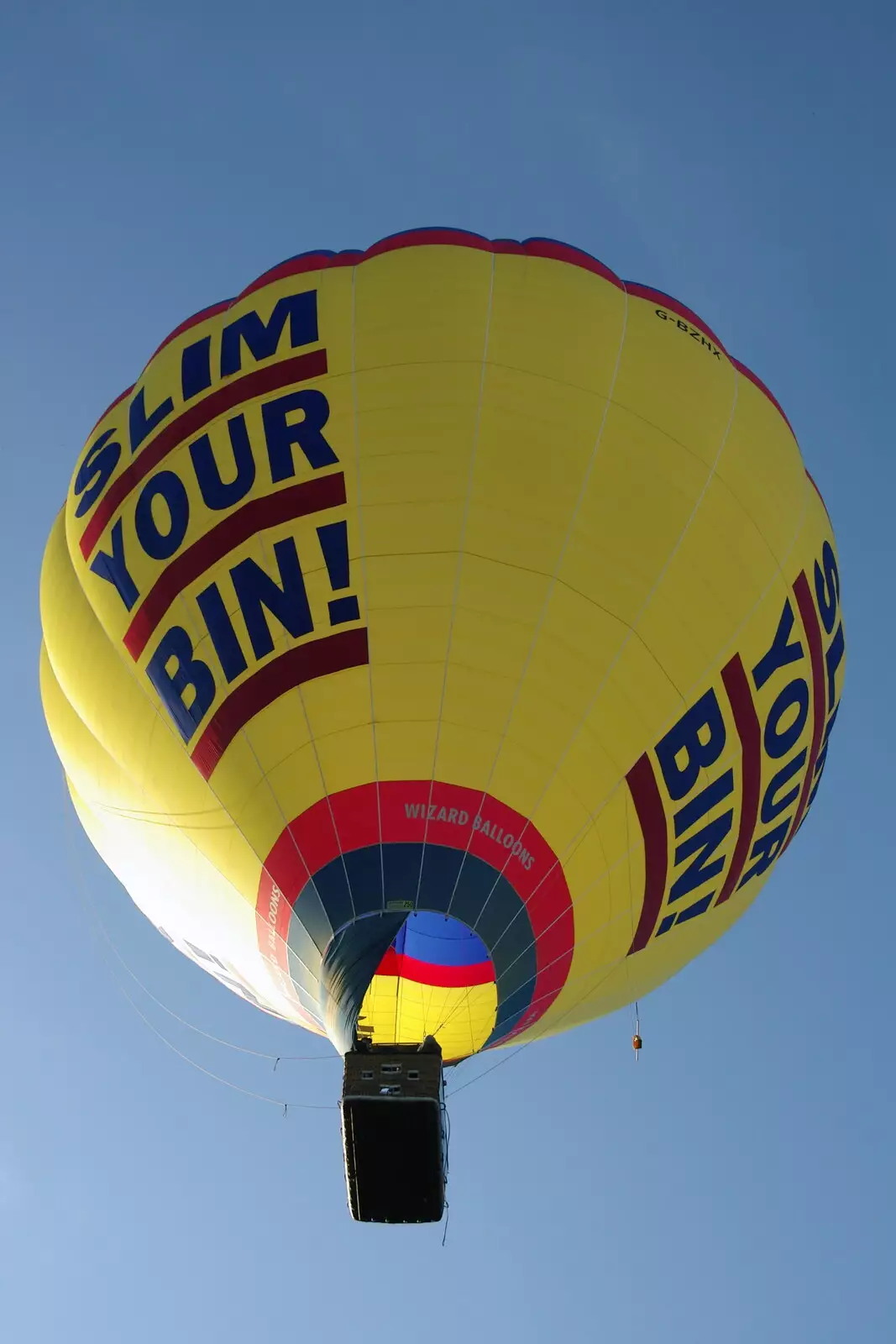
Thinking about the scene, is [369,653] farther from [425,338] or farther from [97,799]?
[97,799]

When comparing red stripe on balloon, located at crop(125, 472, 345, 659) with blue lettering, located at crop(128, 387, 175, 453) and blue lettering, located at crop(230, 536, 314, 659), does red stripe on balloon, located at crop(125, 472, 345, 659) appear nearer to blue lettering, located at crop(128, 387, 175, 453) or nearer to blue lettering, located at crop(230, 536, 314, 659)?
blue lettering, located at crop(230, 536, 314, 659)

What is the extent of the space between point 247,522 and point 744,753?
3739mm

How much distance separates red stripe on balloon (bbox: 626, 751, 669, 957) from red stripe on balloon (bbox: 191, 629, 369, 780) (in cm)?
193

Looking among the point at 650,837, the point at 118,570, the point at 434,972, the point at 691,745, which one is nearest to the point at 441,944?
the point at 434,972

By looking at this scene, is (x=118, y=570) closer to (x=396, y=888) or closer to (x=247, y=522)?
(x=247, y=522)

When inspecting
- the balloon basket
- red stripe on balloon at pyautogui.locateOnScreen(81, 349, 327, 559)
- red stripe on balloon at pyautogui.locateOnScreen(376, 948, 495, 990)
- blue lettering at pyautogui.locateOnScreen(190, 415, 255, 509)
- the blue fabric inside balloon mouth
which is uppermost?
red stripe on balloon at pyautogui.locateOnScreen(81, 349, 327, 559)

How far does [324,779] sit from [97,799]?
2.67m

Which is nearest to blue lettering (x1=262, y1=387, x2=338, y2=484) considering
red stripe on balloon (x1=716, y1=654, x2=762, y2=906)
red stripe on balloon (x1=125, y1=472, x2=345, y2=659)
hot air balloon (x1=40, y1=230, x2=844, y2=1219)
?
hot air balloon (x1=40, y1=230, x2=844, y2=1219)

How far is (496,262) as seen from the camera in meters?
9.94

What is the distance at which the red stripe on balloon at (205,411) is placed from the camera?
31.1 feet

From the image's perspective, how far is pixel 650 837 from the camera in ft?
30.4

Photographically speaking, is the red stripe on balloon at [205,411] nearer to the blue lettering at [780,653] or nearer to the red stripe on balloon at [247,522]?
the red stripe on balloon at [247,522]

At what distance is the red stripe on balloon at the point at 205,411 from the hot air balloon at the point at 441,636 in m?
0.03

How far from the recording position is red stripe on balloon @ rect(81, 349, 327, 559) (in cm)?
948
